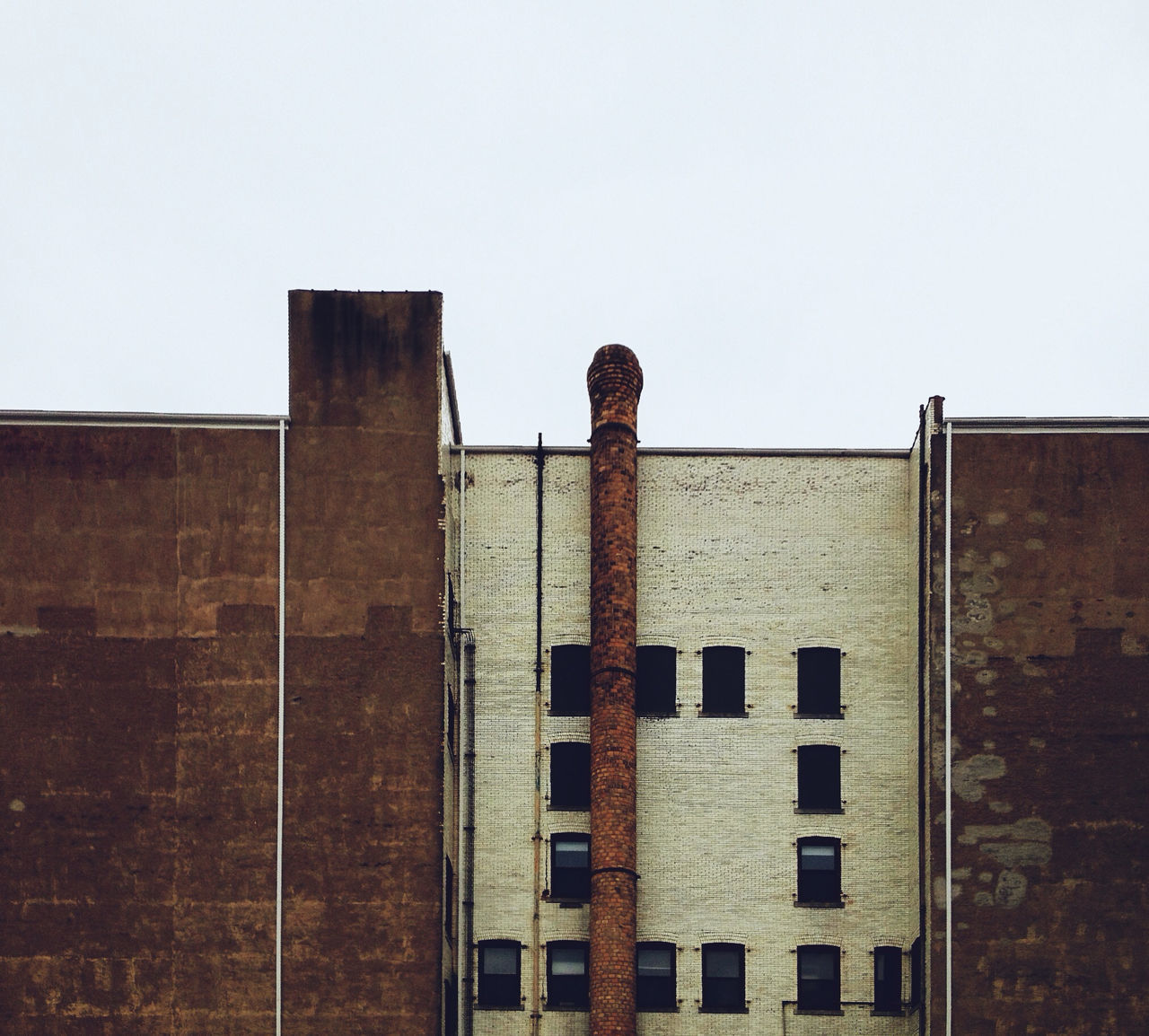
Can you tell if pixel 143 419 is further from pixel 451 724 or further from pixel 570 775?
pixel 570 775

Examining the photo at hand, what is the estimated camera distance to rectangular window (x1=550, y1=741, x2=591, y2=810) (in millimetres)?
35250

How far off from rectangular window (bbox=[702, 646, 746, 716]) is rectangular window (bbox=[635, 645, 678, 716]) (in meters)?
0.72

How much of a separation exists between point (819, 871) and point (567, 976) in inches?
238

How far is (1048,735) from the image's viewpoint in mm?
32844

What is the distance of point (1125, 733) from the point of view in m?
32.8

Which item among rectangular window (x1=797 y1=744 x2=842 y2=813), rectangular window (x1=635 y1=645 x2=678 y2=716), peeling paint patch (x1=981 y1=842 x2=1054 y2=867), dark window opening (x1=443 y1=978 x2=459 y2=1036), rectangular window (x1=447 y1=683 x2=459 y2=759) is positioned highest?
rectangular window (x1=635 y1=645 x2=678 y2=716)

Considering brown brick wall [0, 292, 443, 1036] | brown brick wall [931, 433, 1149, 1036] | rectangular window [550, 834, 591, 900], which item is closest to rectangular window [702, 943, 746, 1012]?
rectangular window [550, 834, 591, 900]

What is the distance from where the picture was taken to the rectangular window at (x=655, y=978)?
34.4 metres

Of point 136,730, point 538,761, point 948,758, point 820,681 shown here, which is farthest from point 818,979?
point 136,730

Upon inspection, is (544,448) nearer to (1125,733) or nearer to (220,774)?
(220,774)

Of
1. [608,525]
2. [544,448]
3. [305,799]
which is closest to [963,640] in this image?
[608,525]

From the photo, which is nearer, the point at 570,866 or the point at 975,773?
the point at 975,773

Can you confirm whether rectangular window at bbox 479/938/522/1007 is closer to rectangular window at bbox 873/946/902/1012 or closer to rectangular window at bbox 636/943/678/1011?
rectangular window at bbox 636/943/678/1011

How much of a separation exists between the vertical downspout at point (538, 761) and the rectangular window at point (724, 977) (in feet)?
12.0
